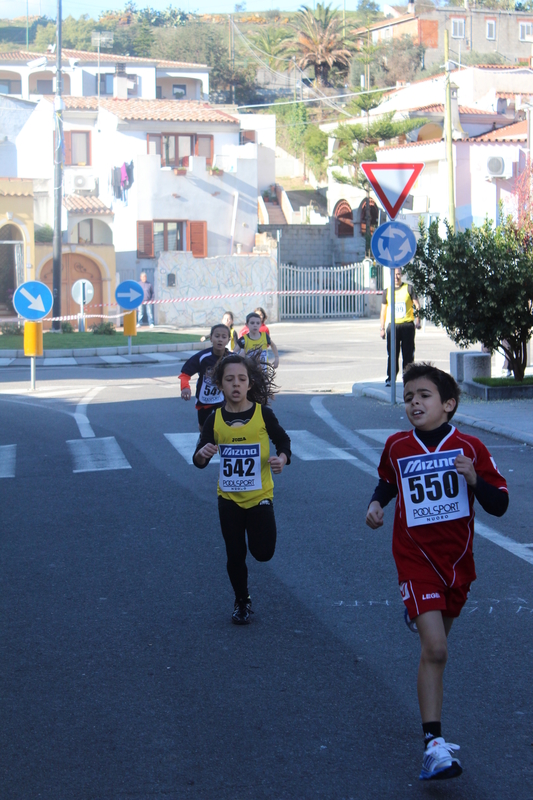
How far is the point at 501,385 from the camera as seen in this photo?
47.8 feet

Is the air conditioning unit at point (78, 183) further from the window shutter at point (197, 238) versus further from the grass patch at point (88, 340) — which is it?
the grass patch at point (88, 340)

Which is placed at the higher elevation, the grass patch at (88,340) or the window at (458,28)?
the window at (458,28)

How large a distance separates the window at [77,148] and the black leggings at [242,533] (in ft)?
148

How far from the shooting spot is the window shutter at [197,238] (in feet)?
137

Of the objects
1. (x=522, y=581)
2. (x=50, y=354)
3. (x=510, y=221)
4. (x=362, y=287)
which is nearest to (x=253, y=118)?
(x=362, y=287)

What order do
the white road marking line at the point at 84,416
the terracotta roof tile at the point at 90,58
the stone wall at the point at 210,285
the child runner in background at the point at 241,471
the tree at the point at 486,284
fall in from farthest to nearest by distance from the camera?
the terracotta roof tile at the point at 90,58 → the stone wall at the point at 210,285 → the tree at the point at 486,284 → the white road marking line at the point at 84,416 → the child runner in background at the point at 241,471

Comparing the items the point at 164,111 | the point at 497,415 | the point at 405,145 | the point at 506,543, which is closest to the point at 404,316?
the point at 497,415

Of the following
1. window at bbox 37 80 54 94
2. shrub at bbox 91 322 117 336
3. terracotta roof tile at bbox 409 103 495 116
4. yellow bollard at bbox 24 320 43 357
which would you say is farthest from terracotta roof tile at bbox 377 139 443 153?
window at bbox 37 80 54 94

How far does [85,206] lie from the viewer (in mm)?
43750

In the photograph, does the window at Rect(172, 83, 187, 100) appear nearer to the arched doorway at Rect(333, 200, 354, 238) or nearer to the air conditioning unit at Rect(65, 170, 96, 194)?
the arched doorway at Rect(333, 200, 354, 238)

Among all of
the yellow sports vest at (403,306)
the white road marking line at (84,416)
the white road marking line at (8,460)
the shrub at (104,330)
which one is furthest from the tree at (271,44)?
the white road marking line at (8,460)

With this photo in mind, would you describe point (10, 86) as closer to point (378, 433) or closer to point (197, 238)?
point (197, 238)

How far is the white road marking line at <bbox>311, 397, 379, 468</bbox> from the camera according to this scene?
10727mm

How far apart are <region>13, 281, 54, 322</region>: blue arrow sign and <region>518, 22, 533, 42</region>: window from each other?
78.8m
